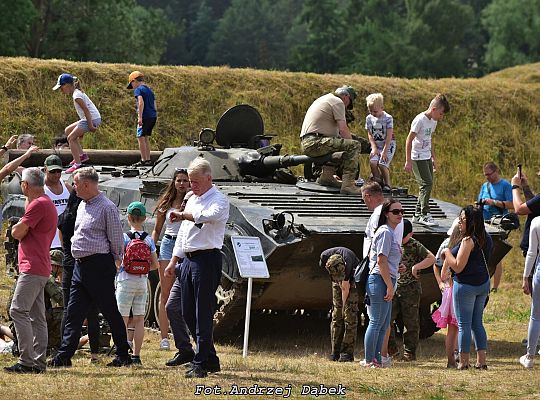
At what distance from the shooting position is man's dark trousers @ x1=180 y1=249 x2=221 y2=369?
11.1 m

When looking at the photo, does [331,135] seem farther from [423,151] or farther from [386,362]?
[386,362]

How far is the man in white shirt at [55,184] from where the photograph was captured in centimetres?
1398

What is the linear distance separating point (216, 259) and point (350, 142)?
4.56 meters

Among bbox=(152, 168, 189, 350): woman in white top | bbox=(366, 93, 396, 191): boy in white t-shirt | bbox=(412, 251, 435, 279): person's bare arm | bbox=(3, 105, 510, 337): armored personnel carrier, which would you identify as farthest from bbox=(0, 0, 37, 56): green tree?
bbox=(412, 251, 435, 279): person's bare arm

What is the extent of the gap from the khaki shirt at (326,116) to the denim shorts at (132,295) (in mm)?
3756

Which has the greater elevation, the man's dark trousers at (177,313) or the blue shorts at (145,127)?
the blue shorts at (145,127)

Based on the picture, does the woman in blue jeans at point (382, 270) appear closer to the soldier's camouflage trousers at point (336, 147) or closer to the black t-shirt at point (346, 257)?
Result: the black t-shirt at point (346, 257)

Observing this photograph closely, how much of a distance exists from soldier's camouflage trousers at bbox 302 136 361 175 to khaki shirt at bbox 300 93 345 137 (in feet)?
0.32

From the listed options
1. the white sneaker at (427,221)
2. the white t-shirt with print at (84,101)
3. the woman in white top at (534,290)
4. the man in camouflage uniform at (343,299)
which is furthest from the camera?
the white t-shirt with print at (84,101)

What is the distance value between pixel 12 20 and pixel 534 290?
102 feet

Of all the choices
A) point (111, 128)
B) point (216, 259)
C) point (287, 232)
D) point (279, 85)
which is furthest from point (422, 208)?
point (279, 85)

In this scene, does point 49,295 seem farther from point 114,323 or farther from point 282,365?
point 282,365


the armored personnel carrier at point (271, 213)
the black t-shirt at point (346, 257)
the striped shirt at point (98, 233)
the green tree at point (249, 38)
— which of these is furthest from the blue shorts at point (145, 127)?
the green tree at point (249, 38)

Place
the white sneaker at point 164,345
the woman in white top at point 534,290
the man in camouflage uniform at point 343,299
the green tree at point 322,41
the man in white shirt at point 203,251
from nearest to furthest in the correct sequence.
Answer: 1. the man in white shirt at point 203,251
2. the woman in white top at point 534,290
3. the man in camouflage uniform at point 343,299
4. the white sneaker at point 164,345
5. the green tree at point 322,41
